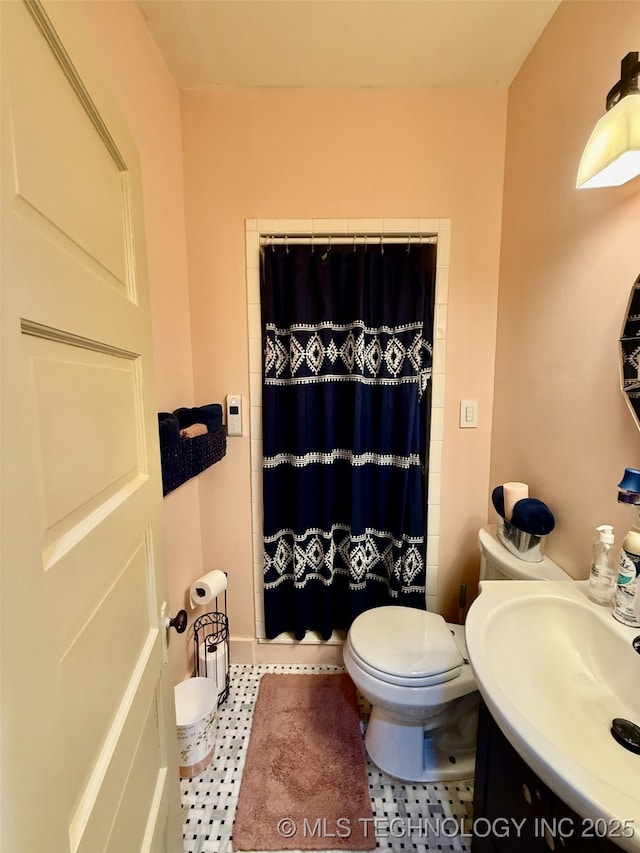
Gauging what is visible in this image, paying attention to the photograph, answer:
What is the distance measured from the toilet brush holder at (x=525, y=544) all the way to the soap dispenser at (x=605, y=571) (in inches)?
9.1

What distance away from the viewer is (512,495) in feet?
3.83

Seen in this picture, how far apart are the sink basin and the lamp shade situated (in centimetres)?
103

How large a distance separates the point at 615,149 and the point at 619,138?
19mm

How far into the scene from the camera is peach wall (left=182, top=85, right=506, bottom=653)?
134cm

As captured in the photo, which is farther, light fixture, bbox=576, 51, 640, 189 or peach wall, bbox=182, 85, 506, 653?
peach wall, bbox=182, 85, 506, 653

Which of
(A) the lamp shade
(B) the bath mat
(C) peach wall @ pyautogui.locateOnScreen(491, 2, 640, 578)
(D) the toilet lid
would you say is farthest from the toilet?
(A) the lamp shade

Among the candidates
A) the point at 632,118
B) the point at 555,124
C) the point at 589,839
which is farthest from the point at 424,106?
the point at 589,839

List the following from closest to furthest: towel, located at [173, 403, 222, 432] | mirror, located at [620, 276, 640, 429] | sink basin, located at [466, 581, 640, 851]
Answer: sink basin, located at [466, 581, 640, 851] → mirror, located at [620, 276, 640, 429] → towel, located at [173, 403, 222, 432]

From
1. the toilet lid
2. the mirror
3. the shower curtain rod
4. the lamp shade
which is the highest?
the shower curtain rod

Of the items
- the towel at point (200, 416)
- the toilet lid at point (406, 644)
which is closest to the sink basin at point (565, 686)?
the toilet lid at point (406, 644)

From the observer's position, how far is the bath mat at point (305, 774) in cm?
101

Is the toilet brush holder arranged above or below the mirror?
below

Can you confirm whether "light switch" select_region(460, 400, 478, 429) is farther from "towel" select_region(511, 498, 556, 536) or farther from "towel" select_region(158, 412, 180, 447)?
"towel" select_region(158, 412, 180, 447)

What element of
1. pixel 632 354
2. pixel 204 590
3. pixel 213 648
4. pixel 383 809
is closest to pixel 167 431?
pixel 204 590
